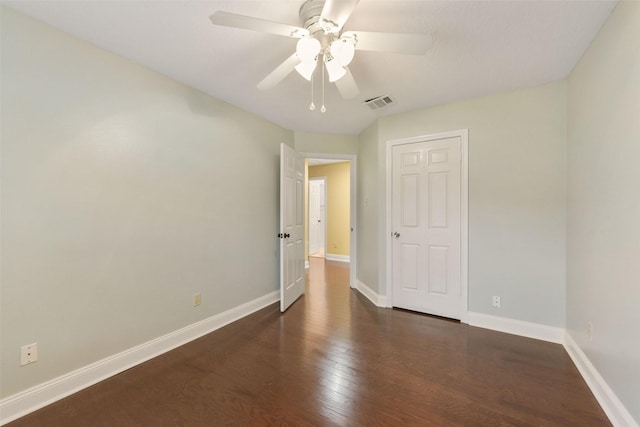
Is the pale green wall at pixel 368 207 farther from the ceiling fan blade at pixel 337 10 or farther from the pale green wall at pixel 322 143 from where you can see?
the ceiling fan blade at pixel 337 10

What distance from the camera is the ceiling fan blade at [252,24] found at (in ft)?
4.08

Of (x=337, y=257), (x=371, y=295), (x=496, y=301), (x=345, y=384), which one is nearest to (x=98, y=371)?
(x=345, y=384)

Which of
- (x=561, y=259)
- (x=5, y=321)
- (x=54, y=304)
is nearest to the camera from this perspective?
(x=5, y=321)

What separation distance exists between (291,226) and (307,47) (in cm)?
221

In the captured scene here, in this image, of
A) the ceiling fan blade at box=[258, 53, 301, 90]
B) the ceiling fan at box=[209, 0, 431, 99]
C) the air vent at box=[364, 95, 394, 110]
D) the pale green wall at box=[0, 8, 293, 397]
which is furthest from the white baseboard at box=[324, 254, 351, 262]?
the ceiling fan at box=[209, 0, 431, 99]

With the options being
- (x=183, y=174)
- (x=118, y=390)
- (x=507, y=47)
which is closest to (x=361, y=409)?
Result: (x=118, y=390)

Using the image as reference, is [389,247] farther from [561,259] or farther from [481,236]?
[561,259]

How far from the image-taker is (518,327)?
249 centimetres

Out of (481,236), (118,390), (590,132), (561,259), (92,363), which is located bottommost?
(118,390)

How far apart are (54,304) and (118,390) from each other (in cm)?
67

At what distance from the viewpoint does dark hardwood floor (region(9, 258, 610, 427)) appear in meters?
1.49

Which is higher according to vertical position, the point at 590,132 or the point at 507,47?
the point at 507,47

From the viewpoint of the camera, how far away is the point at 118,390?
5.67 ft

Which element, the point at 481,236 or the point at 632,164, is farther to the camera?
the point at 481,236
